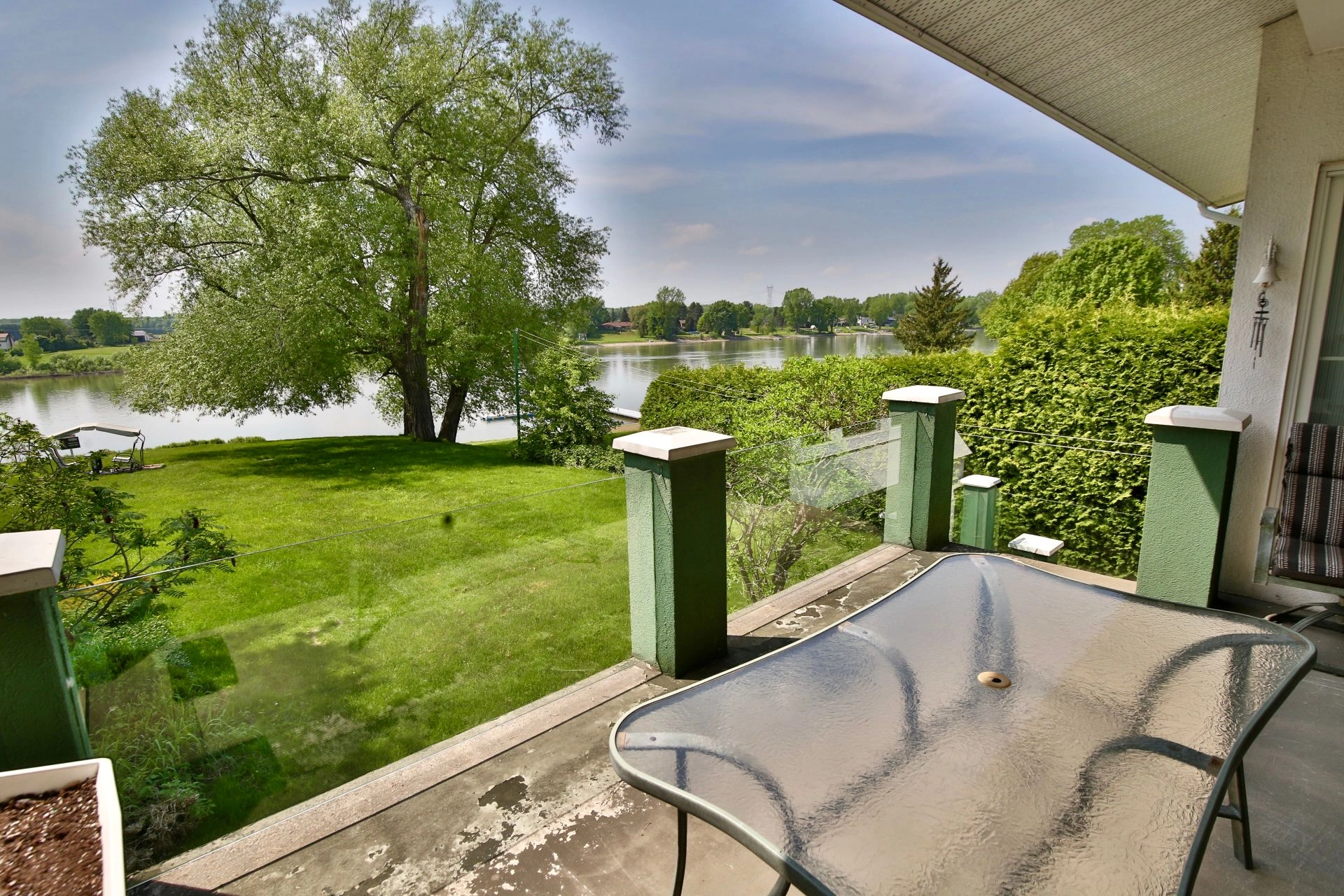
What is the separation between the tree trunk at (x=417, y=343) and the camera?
13.5 meters

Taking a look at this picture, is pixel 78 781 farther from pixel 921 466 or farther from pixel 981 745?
pixel 921 466

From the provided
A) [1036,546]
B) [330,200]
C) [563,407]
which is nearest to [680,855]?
[1036,546]

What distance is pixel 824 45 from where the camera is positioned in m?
25.6

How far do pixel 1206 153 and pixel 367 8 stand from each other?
617 inches

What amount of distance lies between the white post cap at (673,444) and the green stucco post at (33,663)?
1.53 meters

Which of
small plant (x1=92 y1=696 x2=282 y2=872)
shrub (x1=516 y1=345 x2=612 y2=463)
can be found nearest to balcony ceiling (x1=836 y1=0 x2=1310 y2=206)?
small plant (x1=92 y1=696 x2=282 y2=872)

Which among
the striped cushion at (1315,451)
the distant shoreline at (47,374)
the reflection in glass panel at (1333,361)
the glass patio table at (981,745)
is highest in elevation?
the reflection in glass panel at (1333,361)

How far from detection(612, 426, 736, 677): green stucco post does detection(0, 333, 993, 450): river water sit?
7972mm

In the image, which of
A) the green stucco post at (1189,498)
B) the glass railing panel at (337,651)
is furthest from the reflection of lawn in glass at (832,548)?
the green stucco post at (1189,498)

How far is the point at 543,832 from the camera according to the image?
1.72 metres

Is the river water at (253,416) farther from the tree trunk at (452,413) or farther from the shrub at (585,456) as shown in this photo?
the shrub at (585,456)

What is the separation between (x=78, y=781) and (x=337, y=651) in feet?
2.88

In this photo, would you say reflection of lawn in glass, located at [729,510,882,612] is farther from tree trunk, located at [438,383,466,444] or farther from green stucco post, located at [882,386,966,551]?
tree trunk, located at [438,383,466,444]

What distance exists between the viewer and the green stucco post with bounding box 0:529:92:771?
1.36 m
